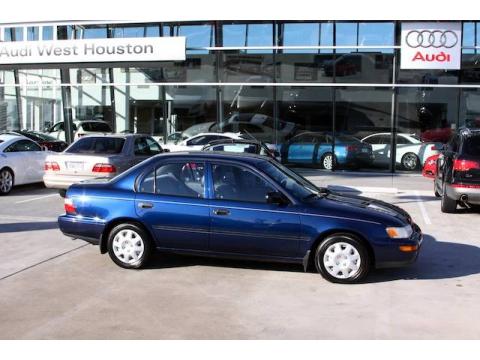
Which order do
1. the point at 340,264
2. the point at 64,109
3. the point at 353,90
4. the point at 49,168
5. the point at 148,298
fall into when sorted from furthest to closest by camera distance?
the point at 64,109 → the point at 353,90 → the point at 49,168 → the point at 340,264 → the point at 148,298

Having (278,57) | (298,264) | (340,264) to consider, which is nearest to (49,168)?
(298,264)

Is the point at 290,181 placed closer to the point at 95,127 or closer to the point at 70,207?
the point at 70,207

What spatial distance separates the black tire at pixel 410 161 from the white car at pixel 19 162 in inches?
437

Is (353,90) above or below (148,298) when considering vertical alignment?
above

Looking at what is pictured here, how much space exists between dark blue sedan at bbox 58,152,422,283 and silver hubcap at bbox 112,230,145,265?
0.01 m

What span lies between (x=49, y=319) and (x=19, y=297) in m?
0.84

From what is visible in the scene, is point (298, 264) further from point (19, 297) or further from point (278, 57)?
point (278, 57)

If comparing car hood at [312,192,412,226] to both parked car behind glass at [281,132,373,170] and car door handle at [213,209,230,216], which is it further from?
parked car behind glass at [281,132,373,170]

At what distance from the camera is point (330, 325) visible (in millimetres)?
5074

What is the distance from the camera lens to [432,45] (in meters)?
18.1

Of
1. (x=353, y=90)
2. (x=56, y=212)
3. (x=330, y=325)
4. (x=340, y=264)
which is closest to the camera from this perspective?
(x=330, y=325)

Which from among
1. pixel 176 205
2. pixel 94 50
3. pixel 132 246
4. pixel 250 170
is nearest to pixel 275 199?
pixel 250 170

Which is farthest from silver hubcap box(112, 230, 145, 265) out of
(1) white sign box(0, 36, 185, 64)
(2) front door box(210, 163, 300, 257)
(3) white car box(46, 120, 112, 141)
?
(3) white car box(46, 120, 112, 141)

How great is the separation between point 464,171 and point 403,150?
858cm
